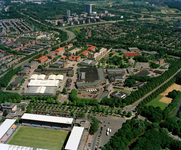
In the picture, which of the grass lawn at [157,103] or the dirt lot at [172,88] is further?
the dirt lot at [172,88]

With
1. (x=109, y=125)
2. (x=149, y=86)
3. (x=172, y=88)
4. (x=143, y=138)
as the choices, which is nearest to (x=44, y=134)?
(x=109, y=125)

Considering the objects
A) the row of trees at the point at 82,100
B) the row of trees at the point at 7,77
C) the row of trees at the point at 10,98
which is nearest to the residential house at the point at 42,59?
the row of trees at the point at 7,77

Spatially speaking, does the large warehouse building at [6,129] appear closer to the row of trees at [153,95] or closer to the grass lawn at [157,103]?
the row of trees at [153,95]

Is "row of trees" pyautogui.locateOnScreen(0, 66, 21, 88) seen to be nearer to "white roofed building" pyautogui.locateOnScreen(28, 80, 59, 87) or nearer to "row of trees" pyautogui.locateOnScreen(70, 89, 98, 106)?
"white roofed building" pyautogui.locateOnScreen(28, 80, 59, 87)

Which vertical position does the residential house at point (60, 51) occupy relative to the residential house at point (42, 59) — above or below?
above

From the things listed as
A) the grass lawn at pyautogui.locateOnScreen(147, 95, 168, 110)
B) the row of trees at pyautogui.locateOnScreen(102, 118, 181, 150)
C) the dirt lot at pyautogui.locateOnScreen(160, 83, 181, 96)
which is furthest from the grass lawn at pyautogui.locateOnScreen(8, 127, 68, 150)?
the dirt lot at pyautogui.locateOnScreen(160, 83, 181, 96)

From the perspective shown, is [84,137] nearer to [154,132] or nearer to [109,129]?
[109,129]
